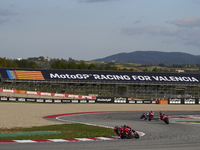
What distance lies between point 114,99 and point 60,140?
126ft

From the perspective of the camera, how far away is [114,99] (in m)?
51.5

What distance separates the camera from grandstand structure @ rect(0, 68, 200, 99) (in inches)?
2351

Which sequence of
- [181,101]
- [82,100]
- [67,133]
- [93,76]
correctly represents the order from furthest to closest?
[93,76] < [181,101] < [82,100] < [67,133]

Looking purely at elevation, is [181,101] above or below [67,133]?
below

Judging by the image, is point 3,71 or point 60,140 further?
point 3,71

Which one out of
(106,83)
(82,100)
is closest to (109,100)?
(82,100)

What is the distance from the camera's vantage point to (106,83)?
2549 inches

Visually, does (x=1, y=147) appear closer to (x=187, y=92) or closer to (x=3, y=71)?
(x=3, y=71)

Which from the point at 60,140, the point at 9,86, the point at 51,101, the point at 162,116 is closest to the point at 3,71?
the point at 9,86

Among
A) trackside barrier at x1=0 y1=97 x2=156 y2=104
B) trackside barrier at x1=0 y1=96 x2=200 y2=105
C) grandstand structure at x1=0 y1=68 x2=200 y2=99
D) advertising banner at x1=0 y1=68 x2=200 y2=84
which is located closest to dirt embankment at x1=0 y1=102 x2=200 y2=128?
trackside barrier at x1=0 y1=97 x2=156 y2=104

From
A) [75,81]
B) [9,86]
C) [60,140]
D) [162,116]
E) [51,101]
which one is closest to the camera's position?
[60,140]

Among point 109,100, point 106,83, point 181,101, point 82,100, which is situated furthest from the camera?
point 106,83

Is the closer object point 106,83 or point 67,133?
point 67,133

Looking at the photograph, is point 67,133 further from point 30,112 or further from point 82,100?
point 82,100
